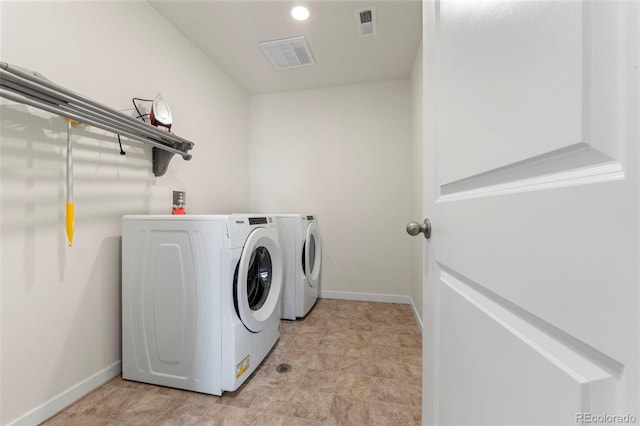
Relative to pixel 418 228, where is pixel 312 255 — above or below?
below

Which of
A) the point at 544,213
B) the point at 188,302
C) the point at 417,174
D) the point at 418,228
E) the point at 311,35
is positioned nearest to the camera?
the point at 544,213

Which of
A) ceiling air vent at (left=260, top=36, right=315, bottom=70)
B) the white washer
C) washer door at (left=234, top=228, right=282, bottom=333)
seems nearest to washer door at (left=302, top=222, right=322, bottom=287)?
washer door at (left=234, top=228, right=282, bottom=333)

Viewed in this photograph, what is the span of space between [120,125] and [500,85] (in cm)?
166

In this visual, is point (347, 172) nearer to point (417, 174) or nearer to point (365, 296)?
point (417, 174)

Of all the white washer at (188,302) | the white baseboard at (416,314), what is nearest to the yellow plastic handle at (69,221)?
the white washer at (188,302)

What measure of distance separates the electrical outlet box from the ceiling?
1.30m

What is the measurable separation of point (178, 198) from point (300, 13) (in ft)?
5.34

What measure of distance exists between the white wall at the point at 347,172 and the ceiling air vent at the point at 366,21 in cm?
80

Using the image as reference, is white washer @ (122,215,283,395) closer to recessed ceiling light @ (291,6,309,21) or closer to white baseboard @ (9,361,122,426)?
white baseboard @ (9,361,122,426)

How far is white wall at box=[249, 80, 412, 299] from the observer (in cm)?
273

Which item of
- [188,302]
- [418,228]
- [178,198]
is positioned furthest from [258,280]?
[418,228]

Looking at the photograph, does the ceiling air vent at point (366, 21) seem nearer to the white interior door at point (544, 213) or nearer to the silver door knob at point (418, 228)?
the white interior door at point (544, 213)

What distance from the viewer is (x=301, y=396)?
1331mm

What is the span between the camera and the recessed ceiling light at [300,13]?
176 cm
